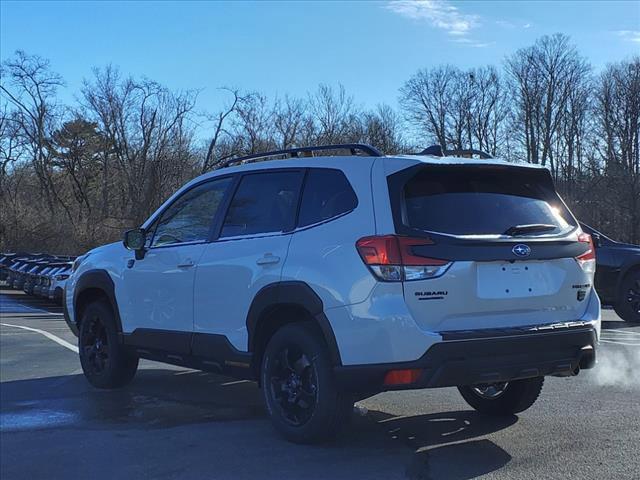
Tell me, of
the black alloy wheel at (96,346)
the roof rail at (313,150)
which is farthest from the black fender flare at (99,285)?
the roof rail at (313,150)

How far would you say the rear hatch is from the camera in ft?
14.2

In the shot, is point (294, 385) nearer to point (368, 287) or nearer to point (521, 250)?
point (368, 287)

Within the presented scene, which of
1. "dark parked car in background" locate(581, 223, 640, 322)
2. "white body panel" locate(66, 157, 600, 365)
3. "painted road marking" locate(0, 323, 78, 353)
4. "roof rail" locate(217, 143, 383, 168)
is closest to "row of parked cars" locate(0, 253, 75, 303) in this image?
"painted road marking" locate(0, 323, 78, 353)

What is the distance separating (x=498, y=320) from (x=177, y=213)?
10.3ft

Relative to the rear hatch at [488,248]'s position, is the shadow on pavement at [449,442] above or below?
below

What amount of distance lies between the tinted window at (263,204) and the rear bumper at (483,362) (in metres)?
1.28

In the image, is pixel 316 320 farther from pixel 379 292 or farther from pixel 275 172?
pixel 275 172

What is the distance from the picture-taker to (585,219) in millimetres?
41781

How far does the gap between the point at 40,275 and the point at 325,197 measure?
1835cm

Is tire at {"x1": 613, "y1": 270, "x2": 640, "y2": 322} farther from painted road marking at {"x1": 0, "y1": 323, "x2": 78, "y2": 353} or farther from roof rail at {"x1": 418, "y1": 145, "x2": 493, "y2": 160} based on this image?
painted road marking at {"x1": 0, "y1": 323, "x2": 78, "y2": 353}

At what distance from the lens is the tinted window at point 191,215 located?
233 inches

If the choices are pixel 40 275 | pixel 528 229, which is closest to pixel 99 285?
pixel 528 229

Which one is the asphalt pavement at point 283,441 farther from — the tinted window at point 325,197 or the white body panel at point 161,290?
the tinted window at point 325,197

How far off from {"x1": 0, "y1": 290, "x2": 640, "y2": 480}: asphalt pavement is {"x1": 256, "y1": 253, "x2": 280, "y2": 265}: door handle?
1309 millimetres
